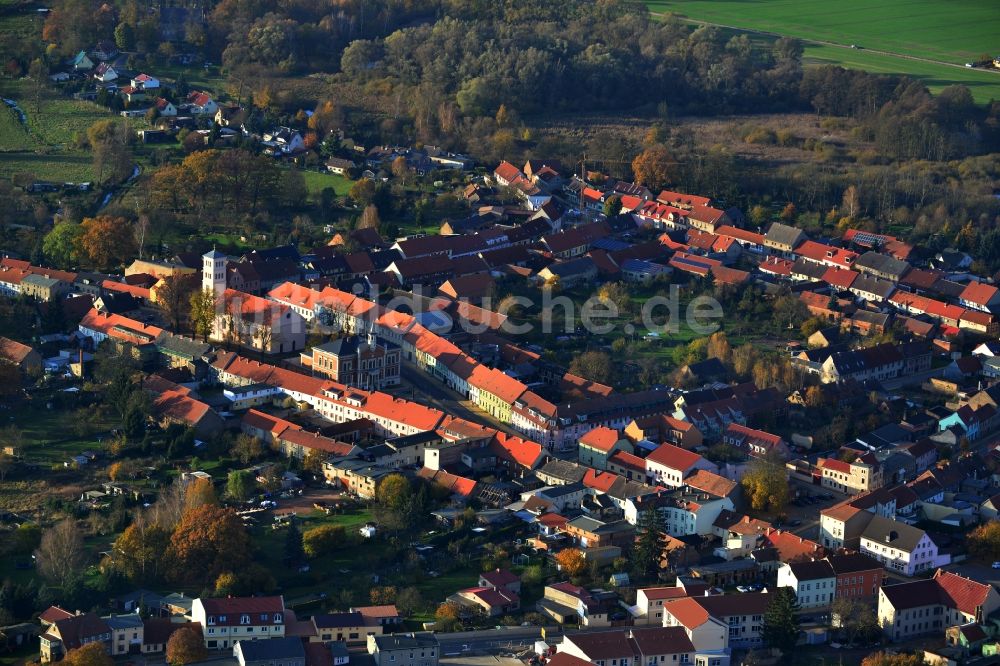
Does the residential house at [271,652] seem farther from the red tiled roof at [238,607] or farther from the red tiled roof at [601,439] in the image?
the red tiled roof at [601,439]

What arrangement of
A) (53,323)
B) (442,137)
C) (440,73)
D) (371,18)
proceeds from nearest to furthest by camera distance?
(53,323), (442,137), (440,73), (371,18)

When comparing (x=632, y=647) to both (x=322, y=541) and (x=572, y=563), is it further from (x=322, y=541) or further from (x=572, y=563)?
(x=322, y=541)

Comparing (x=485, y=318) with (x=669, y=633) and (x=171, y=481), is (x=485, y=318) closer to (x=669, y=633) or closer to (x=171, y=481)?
(x=171, y=481)

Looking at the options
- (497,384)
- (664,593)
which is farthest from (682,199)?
(664,593)

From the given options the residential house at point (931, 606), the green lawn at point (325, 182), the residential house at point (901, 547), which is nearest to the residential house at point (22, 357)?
the green lawn at point (325, 182)

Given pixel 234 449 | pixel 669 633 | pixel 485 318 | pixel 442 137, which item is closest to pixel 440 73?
pixel 442 137

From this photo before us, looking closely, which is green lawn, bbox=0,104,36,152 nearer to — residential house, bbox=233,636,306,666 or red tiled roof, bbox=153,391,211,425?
red tiled roof, bbox=153,391,211,425
